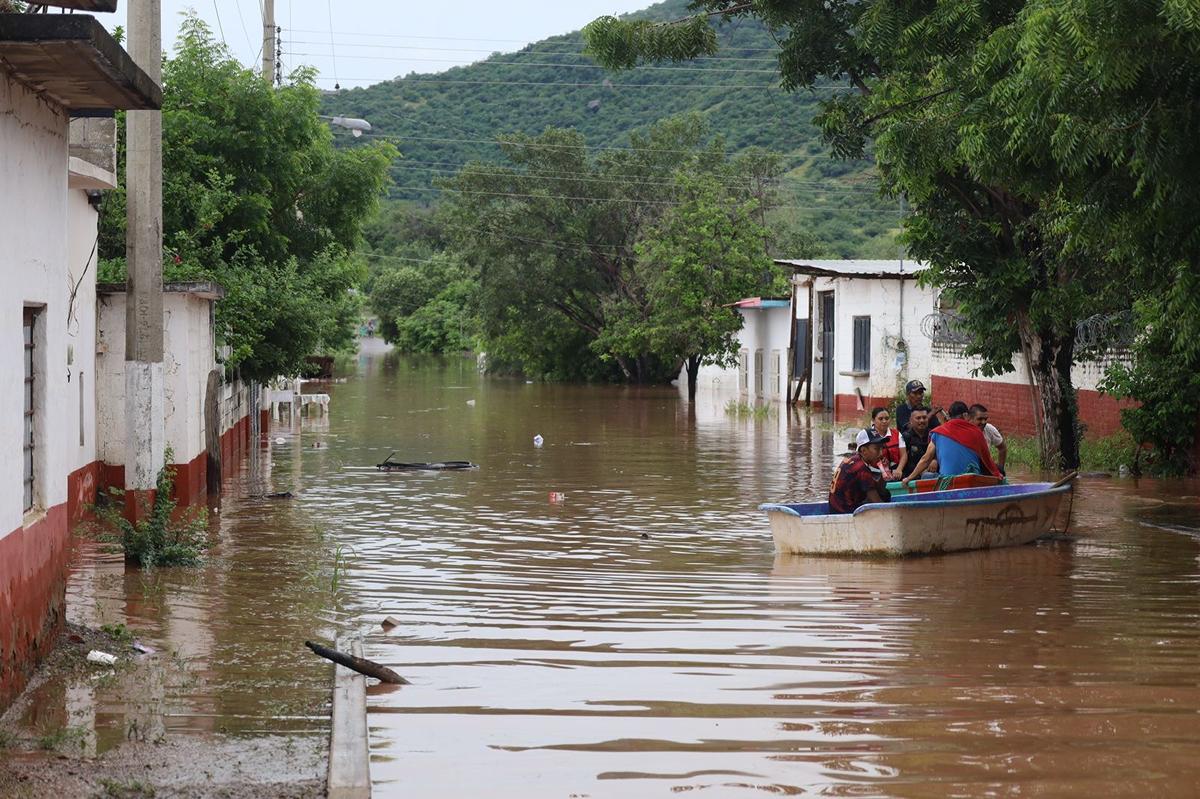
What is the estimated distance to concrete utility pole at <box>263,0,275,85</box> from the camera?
35031 millimetres

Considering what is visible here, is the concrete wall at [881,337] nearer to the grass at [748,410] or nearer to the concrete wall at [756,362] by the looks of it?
the grass at [748,410]

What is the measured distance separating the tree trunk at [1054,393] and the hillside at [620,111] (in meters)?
62.3

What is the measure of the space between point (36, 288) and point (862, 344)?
35198mm

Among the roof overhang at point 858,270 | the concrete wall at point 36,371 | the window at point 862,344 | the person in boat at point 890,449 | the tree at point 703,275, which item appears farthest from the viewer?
the tree at point 703,275

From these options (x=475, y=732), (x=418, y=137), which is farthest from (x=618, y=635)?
(x=418, y=137)

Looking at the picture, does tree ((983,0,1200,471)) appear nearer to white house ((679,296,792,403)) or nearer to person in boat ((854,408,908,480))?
person in boat ((854,408,908,480))

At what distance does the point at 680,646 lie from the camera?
10.1m

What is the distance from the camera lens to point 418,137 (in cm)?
12912

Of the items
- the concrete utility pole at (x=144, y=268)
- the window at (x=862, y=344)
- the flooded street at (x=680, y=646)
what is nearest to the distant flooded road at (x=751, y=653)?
the flooded street at (x=680, y=646)

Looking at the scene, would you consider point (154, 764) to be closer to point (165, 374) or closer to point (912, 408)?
point (165, 374)

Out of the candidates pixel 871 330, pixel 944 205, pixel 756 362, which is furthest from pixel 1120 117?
pixel 756 362

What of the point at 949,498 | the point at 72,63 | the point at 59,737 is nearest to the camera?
the point at 59,737

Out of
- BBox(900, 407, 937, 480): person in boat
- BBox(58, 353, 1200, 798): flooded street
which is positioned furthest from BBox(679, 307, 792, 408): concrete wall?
BBox(900, 407, 937, 480): person in boat

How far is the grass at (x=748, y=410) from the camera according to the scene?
4306 centimetres
